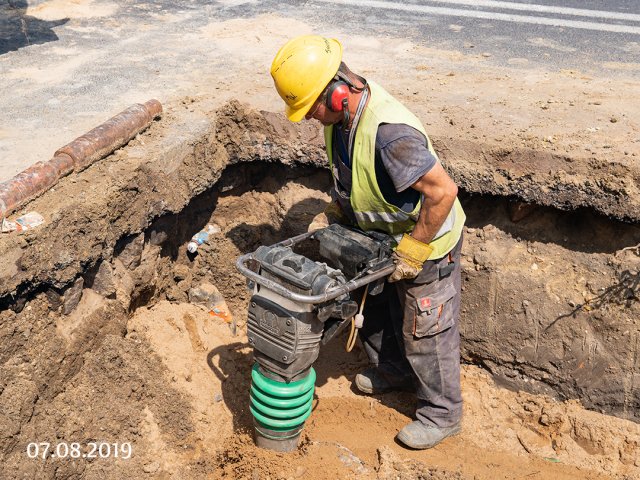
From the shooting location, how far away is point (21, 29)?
6.95m

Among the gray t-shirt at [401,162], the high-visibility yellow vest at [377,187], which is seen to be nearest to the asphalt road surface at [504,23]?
the high-visibility yellow vest at [377,187]

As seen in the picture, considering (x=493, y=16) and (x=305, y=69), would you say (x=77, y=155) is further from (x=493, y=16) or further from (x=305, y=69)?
(x=493, y=16)

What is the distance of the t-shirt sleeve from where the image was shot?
3363 millimetres

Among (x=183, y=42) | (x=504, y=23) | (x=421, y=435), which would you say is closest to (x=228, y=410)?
(x=421, y=435)

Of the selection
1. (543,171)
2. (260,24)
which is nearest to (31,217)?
(543,171)

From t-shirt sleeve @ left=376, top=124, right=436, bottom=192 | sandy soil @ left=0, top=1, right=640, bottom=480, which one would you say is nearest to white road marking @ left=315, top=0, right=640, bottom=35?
sandy soil @ left=0, top=1, right=640, bottom=480

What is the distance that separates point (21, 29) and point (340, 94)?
4.76 metres

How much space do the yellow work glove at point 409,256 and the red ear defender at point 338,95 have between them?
2.43ft

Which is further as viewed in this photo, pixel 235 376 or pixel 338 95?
pixel 235 376

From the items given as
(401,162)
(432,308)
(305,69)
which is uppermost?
(305,69)

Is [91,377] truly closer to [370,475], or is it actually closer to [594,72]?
[370,475]

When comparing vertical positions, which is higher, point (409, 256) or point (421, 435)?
point (409, 256)

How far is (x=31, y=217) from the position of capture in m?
3.68

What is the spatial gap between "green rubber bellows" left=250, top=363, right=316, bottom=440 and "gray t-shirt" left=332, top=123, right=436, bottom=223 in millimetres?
1070
